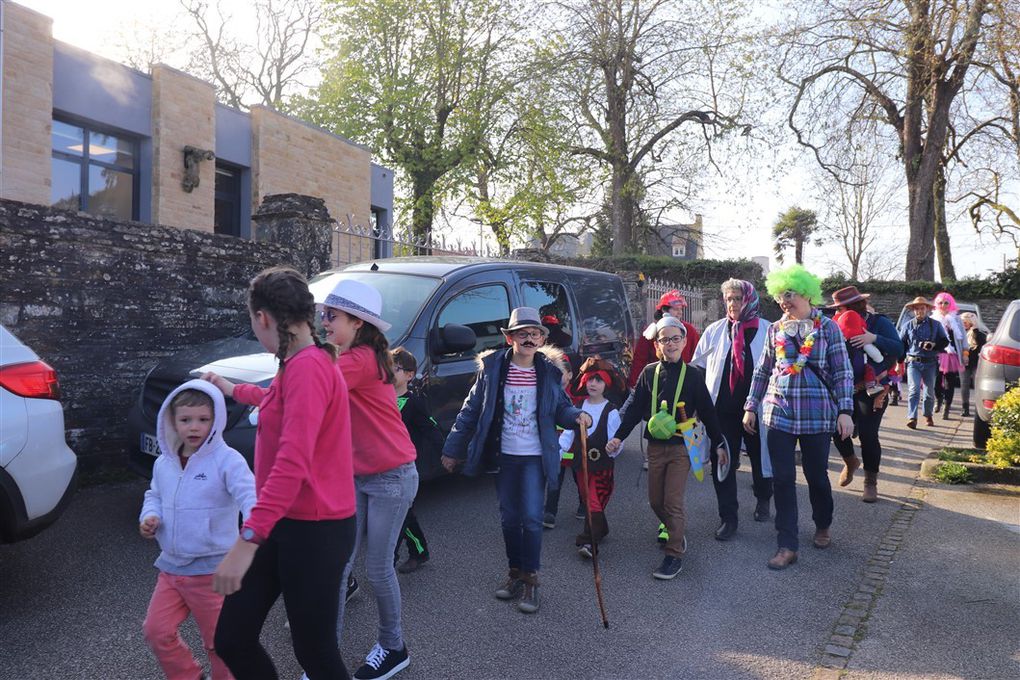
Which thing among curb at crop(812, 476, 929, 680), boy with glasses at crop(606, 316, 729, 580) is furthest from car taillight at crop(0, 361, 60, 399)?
curb at crop(812, 476, 929, 680)

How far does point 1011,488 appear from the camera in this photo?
7.21 metres

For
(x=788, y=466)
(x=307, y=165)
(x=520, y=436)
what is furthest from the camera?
(x=307, y=165)

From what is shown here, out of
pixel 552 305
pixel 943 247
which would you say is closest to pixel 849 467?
pixel 552 305

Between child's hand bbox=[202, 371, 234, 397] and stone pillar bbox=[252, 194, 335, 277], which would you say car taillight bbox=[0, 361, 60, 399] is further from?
stone pillar bbox=[252, 194, 335, 277]

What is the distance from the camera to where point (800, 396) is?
17.0ft

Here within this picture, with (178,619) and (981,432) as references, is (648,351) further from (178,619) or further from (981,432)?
(178,619)

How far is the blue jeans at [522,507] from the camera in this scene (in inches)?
173

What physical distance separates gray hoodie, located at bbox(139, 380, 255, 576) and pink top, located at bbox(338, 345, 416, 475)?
0.50 m

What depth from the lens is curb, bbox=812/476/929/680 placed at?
12.2 ft

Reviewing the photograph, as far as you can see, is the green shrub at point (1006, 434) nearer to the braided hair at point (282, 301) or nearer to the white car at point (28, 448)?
the braided hair at point (282, 301)

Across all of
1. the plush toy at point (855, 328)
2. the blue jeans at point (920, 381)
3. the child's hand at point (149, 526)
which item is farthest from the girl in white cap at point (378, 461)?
the blue jeans at point (920, 381)

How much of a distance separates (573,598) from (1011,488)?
16.4ft

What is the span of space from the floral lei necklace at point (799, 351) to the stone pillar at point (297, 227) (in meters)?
5.20

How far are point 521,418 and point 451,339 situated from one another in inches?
56.6
